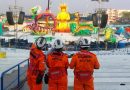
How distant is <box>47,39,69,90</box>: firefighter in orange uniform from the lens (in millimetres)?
5590

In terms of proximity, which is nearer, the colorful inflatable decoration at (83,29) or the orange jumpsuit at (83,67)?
the orange jumpsuit at (83,67)

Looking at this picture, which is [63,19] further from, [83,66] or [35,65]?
[83,66]

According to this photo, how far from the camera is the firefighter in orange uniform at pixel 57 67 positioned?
5590 millimetres

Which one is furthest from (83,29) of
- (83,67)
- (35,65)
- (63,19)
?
(83,67)

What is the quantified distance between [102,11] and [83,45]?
28995 mm

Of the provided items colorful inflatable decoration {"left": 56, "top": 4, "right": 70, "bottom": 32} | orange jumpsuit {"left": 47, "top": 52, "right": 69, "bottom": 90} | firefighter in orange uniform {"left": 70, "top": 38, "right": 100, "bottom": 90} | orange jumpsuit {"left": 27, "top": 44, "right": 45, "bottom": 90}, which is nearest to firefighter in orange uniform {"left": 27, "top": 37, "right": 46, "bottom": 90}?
orange jumpsuit {"left": 27, "top": 44, "right": 45, "bottom": 90}

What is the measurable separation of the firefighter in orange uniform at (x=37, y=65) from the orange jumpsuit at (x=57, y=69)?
308mm

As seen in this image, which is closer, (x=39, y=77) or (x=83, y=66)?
(x=83, y=66)

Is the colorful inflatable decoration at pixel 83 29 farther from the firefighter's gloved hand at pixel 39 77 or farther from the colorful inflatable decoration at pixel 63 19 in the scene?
the firefighter's gloved hand at pixel 39 77

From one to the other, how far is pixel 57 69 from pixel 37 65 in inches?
23.8

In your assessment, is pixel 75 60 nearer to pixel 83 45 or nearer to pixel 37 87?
pixel 83 45

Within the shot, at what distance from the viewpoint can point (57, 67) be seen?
5.63 metres

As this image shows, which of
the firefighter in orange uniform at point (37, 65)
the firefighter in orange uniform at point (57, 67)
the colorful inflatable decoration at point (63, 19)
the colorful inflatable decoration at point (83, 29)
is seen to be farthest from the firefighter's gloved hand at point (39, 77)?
the colorful inflatable decoration at point (63, 19)

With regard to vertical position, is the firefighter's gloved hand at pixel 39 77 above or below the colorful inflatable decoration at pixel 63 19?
below
